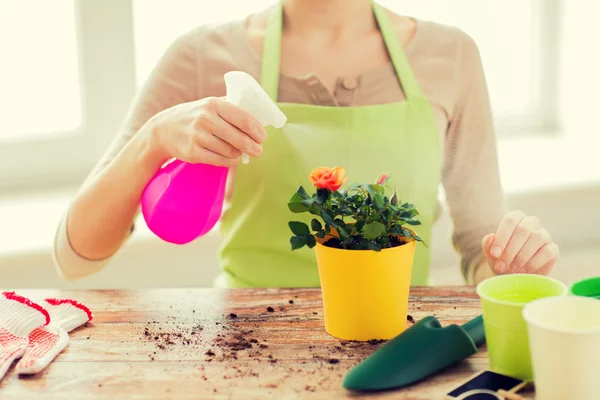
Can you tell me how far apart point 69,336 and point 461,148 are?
2.42 feet

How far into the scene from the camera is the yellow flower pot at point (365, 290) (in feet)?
3.12

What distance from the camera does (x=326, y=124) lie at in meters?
1.34

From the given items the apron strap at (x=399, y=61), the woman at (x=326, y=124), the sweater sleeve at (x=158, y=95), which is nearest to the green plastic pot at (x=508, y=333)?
the woman at (x=326, y=124)

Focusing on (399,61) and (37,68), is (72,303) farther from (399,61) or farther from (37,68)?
(37,68)

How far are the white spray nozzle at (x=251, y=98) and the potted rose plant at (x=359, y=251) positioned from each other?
109mm

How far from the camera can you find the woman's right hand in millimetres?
1010

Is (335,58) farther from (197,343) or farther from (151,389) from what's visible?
(151,389)

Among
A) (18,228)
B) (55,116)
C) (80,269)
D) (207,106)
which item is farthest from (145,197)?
(55,116)

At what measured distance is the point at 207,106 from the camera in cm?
104

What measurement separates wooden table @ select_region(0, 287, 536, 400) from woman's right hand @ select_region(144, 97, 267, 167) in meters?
0.20

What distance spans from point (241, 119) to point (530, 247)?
16.7 inches

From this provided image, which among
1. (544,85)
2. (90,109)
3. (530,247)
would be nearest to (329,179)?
(530,247)

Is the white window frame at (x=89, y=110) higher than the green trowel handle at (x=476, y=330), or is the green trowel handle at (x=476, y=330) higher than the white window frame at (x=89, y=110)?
the white window frame at (x=89, y=110)

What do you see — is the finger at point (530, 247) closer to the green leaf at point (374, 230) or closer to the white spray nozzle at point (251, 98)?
the green leaf at point (374, 230)
